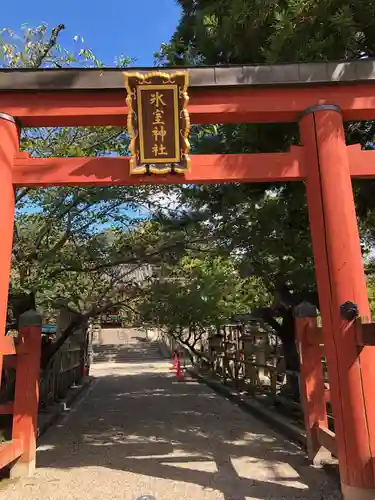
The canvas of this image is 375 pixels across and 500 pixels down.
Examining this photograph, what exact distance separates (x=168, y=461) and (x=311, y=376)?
230 cm

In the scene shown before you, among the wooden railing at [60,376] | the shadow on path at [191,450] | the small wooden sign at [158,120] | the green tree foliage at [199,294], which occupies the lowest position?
the shadow on path at [191,450]

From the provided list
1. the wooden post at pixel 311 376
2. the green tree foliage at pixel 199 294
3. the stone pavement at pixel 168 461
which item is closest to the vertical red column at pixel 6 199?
the stone pavement at pixel 168 461

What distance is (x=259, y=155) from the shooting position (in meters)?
5.00

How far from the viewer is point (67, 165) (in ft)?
16.2

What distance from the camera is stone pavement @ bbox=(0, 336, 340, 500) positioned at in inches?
186

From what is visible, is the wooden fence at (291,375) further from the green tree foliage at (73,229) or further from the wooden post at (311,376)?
the green tree foliage at (73,229)

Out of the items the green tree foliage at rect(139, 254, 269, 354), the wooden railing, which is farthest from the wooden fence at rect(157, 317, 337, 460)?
the wooden railing

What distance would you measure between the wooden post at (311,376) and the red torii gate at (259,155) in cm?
122

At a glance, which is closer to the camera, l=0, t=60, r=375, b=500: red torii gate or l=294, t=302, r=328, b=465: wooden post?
l=0, t=60, r=375, b=500: red torii gate

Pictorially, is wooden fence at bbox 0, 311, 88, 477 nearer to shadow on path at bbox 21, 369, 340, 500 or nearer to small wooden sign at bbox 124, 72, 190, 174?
shadow on path at bbox 21, 369, 340, 500

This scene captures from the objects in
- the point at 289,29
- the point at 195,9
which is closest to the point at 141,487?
the point at 289,29

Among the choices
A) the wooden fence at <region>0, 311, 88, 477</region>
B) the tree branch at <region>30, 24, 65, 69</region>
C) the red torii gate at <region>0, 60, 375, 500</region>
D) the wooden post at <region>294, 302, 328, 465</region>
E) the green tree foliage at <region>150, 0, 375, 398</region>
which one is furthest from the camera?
the tree branch at <region>30, 24, 65, 69</region>

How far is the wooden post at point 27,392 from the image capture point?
5.33 m

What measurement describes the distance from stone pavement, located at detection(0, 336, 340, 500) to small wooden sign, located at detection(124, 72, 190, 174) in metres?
3.42
